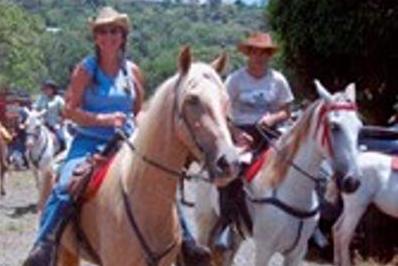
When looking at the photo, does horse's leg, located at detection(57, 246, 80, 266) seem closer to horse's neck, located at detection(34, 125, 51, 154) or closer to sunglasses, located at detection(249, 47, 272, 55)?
sunglasses, located at detection(249, 47, 272, 55)

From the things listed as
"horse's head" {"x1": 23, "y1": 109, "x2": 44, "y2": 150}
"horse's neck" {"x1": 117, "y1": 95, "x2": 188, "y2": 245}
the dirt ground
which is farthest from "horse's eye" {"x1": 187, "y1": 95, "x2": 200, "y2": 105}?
"horse's head" {"x1": 23, "y1": 109, "x2": 44, "y2": 150}

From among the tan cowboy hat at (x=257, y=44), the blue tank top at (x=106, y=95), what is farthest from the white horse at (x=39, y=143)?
the blue tank top at (x=106, y=95)

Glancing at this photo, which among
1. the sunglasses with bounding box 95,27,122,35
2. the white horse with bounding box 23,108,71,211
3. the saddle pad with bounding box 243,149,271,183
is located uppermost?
the sunglasses with bounding box 95,27,122,35

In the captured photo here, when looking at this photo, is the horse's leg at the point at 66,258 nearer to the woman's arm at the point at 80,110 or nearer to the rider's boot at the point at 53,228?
the rider's boot at the point at 53,228

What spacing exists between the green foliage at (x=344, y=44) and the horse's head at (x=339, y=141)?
4.97 meters

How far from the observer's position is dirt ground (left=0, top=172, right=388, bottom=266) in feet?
42.3

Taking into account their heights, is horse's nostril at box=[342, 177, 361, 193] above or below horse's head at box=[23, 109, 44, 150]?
above

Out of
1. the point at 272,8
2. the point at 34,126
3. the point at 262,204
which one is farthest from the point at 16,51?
the point at 262,204

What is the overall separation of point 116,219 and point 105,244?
0.16 m

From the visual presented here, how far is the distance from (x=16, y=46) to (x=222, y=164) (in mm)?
75994

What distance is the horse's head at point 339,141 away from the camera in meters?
8.38

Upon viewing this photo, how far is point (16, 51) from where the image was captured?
80188 millimetres

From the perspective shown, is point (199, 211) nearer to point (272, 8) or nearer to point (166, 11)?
point (272, 8)

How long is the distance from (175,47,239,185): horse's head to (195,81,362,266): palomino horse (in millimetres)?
2929
